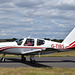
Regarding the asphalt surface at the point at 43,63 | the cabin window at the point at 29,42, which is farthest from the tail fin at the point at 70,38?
the cabin window at the point at 29,42

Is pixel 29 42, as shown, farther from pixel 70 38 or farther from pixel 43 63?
pixel 70 38

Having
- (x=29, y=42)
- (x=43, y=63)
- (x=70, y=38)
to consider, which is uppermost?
(x=70, y=38)

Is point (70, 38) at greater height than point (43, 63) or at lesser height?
greater

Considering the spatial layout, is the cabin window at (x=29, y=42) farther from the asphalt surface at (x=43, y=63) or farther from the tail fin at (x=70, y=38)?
A: the tail fin at (x=70, y=38)

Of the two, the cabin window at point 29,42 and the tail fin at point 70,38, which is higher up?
the tail fin at point 70,38

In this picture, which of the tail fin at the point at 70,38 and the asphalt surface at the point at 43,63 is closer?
the asphalt surface at the point at 43,63

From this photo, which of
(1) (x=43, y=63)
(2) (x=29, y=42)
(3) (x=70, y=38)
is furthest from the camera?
(3) (x=70, y=38)

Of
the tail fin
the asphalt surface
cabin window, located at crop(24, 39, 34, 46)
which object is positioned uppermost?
the tail fin

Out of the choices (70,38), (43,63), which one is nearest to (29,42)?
(43,63)

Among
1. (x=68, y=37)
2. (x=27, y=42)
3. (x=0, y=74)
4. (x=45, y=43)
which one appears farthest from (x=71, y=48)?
(x=0, y=74)

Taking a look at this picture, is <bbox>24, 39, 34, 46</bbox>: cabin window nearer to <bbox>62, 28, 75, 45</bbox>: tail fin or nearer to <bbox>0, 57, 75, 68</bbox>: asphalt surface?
<bbox>0, 57, 75, 68</bbox>: asphalt surface

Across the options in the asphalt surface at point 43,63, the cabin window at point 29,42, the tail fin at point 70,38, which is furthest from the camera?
the tail fin at point 70,38

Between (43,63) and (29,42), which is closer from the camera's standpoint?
(43,63)

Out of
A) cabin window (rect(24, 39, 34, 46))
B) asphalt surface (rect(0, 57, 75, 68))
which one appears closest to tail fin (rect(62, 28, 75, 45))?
asphalt surface (rect(0, 57, 75, 68))
